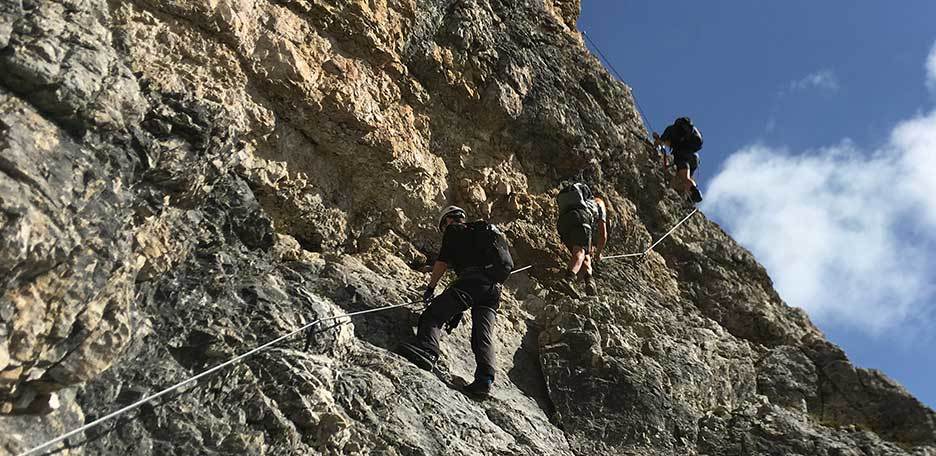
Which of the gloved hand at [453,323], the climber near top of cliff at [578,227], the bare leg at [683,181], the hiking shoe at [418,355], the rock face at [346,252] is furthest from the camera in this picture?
the bare leg at [683,181]

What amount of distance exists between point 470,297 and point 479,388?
2.87 feet

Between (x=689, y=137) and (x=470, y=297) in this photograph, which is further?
(x=689, y=137)

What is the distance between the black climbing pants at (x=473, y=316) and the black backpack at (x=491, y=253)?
12cm

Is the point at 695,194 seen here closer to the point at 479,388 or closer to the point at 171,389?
the point at 479,388

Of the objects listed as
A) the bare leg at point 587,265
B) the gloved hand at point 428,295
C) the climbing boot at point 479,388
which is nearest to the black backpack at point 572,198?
the bare leg at point 587,265

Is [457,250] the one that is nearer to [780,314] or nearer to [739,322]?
[739,322]

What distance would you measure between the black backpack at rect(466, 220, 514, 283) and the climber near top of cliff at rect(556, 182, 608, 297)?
171 cm

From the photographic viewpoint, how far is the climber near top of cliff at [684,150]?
11.7 metres

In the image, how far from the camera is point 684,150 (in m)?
12.1

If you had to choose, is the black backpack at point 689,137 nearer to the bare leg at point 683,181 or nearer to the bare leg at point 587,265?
the bare leg at point 683,181

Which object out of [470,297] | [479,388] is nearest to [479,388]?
[479,388]

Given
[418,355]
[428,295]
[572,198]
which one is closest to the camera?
[418,355]

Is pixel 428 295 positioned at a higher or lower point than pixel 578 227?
lower

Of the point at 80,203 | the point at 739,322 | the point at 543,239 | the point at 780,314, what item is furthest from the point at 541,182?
the point at 80,203
